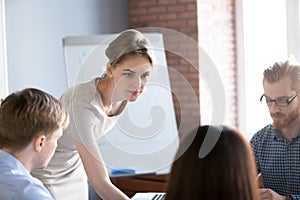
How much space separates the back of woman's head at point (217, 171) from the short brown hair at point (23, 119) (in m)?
0.54

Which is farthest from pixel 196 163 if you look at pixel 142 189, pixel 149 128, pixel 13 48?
pixel 142 189

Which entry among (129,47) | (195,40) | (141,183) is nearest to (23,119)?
(129,47)

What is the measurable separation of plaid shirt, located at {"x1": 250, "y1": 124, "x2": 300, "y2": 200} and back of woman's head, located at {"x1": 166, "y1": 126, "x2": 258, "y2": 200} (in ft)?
3.62

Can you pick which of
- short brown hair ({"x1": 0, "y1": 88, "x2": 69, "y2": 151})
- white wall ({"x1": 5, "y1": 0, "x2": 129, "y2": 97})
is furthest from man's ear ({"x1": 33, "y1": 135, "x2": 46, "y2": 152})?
white wall ({"x1": 5, "y1": 0, "x2": 129, "y2": 97})

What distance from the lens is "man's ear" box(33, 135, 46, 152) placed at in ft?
5.36

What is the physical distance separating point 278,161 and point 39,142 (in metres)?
1.14

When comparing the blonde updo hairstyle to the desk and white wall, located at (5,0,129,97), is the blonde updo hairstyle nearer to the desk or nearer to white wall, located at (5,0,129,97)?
white wall, located at (5,0,129,97)

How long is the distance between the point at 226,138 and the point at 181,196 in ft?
0.55

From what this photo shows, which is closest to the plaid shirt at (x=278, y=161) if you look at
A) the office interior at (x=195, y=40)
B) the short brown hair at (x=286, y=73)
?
the short brown hair at (x=286, y=73)

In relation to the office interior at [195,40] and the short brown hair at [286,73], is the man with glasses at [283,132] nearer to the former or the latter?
the short brown hair at [286,73]

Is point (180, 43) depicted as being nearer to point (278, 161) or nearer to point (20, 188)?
point (278, 161)

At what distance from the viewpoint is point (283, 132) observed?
2.36 meters

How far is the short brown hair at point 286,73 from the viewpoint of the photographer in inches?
89.6

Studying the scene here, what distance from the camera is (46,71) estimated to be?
3.84m
